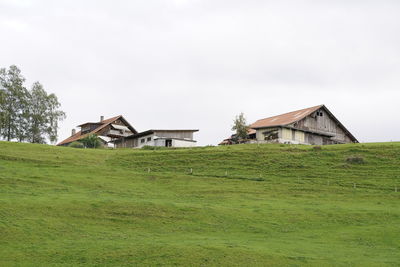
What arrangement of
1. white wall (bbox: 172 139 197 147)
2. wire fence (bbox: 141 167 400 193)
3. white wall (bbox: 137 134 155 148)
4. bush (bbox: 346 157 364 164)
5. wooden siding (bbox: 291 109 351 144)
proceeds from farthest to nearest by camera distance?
white wall (bbox: 137 134 155 148), white wall (bbox: 172 139 197 147), wooden siding (bbox: 291 109 351 144), bush (bbox: 346 157 364 164), wire fence (bbox: 141 167 400 193)

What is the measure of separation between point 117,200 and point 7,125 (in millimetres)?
60449

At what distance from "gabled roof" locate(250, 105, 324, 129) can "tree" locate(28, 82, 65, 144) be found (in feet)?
129

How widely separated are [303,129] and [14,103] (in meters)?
54.7

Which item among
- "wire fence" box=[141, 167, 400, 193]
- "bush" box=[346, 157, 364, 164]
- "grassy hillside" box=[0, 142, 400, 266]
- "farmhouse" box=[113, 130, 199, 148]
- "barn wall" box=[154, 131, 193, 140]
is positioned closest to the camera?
"grassy hillside" box=[0, 142, 400, 266]

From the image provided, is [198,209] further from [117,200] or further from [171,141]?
[171,141]

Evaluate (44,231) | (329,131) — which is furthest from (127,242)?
(329,131)

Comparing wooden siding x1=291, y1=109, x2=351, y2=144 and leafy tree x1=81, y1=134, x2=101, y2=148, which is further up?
wooden siding x1=291, y1=109, x2=351, y2=144

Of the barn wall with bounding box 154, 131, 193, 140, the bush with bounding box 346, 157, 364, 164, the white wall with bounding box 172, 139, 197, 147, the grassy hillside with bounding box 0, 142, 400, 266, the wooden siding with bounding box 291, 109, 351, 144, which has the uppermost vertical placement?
the wooden siding with bounding box 291, 109, 351, 144

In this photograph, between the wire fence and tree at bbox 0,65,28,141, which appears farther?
tree at bbox 0,65,28,141

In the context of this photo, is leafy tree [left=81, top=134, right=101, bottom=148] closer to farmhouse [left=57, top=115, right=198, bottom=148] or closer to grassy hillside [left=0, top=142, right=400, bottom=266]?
farmhouse [left=57, top=115, right=198, bottom=148]

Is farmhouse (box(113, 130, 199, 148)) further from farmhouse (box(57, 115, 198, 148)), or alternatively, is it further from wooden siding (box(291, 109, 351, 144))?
wooden siding (box(291, 109, 351, 144))

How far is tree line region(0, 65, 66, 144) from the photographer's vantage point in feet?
316

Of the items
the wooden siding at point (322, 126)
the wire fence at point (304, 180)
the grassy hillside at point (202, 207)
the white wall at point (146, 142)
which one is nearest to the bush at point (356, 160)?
the grassy hillside at point (202, 207)

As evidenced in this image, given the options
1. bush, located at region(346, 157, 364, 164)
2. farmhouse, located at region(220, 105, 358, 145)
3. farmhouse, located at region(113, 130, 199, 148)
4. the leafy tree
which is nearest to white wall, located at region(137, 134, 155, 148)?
farmhouse, located at region(113, 130, 199, 148)
